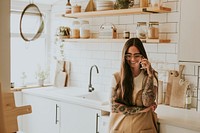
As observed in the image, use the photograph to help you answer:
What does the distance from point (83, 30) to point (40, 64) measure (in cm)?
106

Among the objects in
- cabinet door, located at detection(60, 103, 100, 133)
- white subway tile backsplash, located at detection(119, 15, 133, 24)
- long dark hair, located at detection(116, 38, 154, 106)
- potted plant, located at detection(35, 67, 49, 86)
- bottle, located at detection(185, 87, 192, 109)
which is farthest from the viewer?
potted plant, located at detection(35, 67, 49, 86)

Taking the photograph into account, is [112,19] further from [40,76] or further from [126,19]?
[40,76]

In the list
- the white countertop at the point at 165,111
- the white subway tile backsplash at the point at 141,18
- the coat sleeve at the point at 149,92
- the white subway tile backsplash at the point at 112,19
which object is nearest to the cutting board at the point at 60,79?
the white countertop at the point at 165,111

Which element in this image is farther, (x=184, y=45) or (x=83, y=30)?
(x=83, y=30)

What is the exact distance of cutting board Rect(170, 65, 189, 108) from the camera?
3076 mm

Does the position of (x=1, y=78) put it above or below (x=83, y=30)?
below

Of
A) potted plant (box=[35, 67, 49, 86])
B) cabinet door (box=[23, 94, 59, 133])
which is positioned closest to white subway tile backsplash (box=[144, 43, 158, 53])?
cabinet door (box=[23, 94, 59, 133])

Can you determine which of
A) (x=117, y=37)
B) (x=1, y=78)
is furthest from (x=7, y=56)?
(x=117, y=37)

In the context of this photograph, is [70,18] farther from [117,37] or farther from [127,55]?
[127,55]

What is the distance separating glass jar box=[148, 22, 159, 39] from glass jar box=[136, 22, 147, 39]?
10cm

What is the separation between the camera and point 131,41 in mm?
2586

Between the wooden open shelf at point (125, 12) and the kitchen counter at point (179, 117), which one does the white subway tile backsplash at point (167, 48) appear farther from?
the kitchen counter at point (179, 117)

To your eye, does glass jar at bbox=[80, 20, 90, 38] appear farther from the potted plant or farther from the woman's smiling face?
the woman's smiling face

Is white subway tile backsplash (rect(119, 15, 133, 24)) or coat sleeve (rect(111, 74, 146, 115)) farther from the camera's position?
white subway tile backsplash (rect(119, 15, 133, 24))
